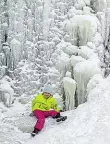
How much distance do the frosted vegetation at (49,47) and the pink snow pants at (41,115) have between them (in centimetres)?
250

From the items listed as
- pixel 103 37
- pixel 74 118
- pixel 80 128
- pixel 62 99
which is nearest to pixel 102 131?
pixel 80 128

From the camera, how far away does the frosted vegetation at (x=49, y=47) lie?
9852 mm

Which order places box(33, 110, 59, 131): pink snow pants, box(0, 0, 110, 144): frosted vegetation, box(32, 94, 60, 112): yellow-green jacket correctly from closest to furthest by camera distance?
box(33, 110, 59, 131): pink snow pants → box(32, 94, 60, 112): yellow-green jacket → box(0, 0, 110, 144): frosted vegetation

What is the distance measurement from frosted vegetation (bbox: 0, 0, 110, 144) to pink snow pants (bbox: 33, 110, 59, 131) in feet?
8.22

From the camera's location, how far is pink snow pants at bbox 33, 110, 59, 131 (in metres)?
6.58

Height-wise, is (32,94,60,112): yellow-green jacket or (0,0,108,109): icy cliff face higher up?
(0,0,108,109): icy cliff face

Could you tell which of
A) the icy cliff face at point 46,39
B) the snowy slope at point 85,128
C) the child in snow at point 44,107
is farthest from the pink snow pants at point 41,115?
the icy cliff face at point 46,39

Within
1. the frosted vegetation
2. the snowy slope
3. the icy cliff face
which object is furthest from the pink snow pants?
the icy cliff face

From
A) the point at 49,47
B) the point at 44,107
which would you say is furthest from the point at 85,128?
the point at 49,47

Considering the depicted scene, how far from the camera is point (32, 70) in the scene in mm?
10195

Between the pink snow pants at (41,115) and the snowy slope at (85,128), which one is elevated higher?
the snowy slope at (85,128)

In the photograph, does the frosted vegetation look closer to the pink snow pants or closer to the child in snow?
the child in snow

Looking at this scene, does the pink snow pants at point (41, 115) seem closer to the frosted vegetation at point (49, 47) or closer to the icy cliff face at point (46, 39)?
the frosted vegetation at point (49, 47)

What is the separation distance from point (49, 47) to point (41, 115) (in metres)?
3.68
